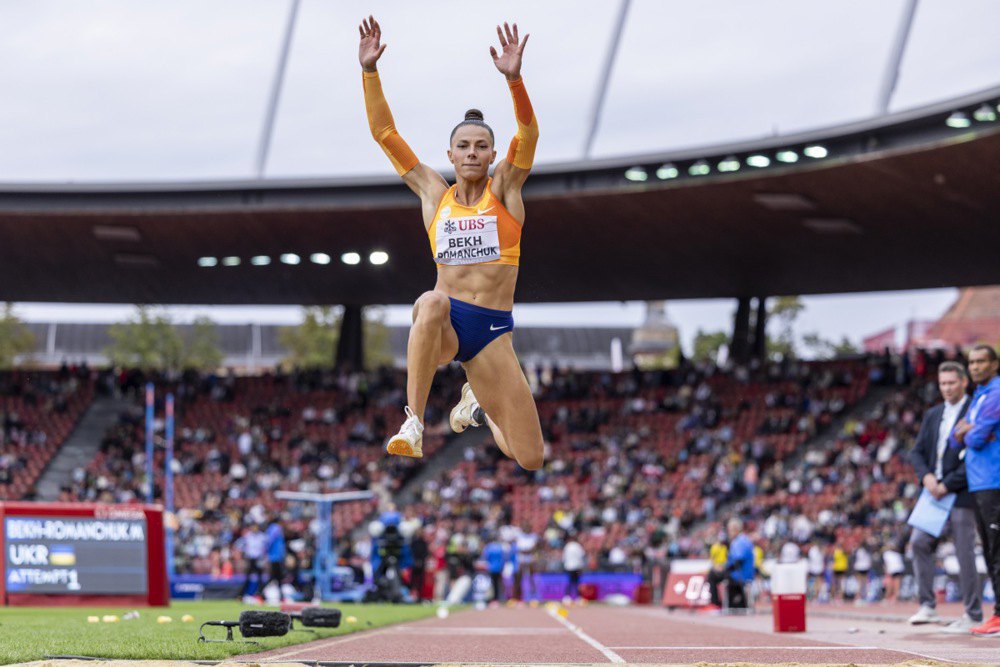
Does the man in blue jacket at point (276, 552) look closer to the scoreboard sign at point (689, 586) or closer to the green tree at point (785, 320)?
the scoreboard sign at point (689, 586)

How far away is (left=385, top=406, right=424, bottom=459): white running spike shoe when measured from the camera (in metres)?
6.77

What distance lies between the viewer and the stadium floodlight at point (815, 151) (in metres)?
22.4

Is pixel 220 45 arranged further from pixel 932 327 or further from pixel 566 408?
pixel 932 327

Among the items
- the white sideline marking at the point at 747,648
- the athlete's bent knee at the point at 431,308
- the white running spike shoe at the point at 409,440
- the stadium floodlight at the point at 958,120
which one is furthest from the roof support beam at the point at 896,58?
the white running spike shoe at the point at 409,440

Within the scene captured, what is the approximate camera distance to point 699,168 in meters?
23.9

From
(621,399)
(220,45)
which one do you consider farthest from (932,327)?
(220,45)

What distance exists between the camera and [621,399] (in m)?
34.7

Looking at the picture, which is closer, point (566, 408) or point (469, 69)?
point (469, 69)

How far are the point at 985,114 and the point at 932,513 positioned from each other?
38.9ft

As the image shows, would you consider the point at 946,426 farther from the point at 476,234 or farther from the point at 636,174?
the point at 636,174

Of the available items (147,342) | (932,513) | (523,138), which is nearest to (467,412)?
(523,138)

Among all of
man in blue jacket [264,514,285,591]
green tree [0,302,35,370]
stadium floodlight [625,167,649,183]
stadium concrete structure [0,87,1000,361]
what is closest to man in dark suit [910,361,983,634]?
stadium concrete structure [0,87,1000,361]

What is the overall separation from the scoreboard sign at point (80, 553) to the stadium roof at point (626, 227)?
9353mm

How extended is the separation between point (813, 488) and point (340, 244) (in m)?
12.5
